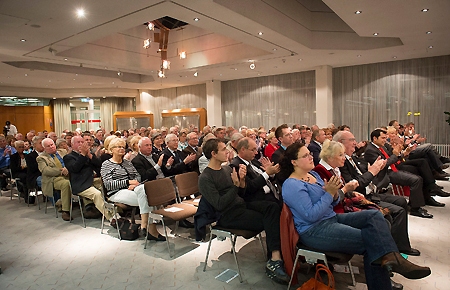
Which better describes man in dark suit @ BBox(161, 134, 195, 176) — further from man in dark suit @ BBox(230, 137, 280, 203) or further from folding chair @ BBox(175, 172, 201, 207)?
man in dark suit @ BBox(230, 137, 280, 203)

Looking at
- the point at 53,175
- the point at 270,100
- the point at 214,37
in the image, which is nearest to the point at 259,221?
the point at 53,175

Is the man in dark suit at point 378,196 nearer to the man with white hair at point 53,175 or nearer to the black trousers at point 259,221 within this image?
the black trousers at point 259,221

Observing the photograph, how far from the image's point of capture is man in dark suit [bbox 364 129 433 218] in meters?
4.68

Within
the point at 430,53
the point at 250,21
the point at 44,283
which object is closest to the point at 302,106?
the point at 430,53

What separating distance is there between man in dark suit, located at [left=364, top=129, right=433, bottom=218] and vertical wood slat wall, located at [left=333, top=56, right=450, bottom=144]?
6.32m

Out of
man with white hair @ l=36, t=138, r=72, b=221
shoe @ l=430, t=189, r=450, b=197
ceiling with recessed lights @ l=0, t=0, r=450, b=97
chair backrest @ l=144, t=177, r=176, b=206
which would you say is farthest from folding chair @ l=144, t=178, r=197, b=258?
shoe @ l=430, t=189, r=450, b=197

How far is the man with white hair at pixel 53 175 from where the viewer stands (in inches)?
209

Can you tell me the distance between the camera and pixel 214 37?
10586mm

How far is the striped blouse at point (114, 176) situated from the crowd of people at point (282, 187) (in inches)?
0.5

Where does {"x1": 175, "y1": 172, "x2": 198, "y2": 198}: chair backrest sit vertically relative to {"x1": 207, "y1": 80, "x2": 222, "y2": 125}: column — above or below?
below

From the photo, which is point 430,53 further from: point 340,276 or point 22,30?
point 22,30

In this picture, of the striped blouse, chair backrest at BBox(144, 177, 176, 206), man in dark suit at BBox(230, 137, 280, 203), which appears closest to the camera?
man in dark suit at BBox(230, 137, 280, 203)

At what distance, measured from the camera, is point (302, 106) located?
12.9 meters

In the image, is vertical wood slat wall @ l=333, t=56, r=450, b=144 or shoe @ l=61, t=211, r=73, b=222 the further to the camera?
vertical wood slat wall @ l=333, t=56, r=450, b=144
